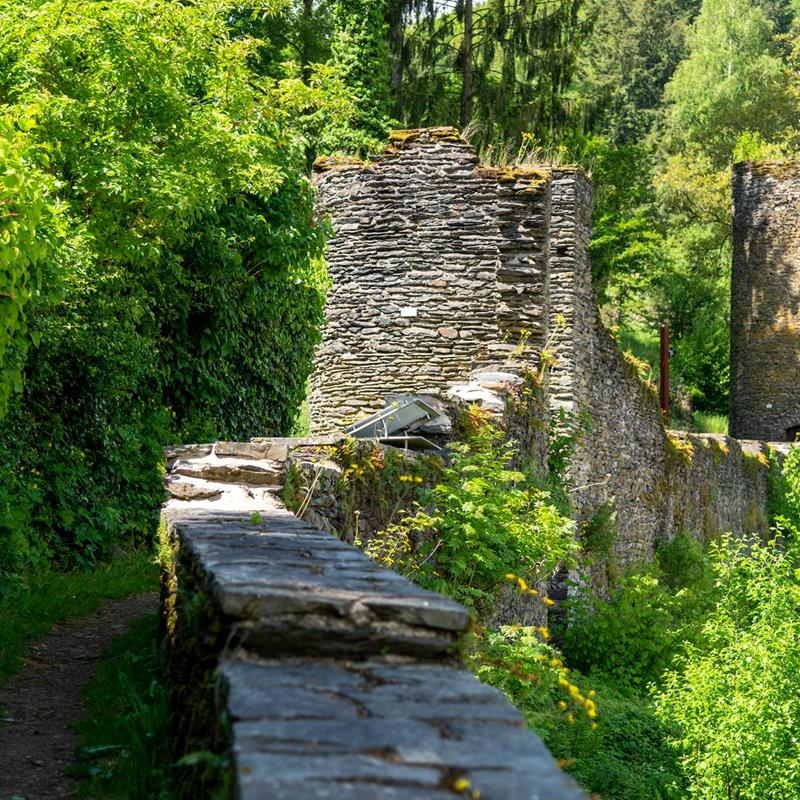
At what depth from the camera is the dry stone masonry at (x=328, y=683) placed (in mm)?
2432

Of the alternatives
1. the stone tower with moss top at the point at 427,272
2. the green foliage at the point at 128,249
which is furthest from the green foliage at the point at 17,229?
the stone tower with moss top at the point at 427,272

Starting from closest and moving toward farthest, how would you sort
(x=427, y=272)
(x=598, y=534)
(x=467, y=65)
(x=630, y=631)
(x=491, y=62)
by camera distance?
1. (x=630, y=631)
2. (x=427, y=272)
3. (x=598, y=534)
4. (x=467, y=65)
5. (x=491, y=62)

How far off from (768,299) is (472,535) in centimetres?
2633

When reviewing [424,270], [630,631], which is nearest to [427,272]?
[424,270]

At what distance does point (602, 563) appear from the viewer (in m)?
17.0

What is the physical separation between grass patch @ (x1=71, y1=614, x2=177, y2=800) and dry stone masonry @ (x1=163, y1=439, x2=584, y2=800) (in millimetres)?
227

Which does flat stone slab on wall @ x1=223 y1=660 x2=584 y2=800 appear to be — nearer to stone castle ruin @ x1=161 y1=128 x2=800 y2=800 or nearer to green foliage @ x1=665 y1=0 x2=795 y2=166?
stone castle ruin @ x1=161 y1=128 x2=800 y2=800

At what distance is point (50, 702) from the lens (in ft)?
19.2

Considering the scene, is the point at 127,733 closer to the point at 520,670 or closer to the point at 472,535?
the point at 520,670

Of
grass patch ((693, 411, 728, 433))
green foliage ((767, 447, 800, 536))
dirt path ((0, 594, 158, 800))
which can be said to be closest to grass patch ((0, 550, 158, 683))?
dirt path ((0, 594, 158, 800))

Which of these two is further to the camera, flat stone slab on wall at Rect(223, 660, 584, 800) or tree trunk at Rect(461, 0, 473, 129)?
tree trunk at Rect(461, 0, 473, 129)

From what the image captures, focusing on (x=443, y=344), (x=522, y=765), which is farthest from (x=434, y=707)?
(x=443, y=344)

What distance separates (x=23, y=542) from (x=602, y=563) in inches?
404

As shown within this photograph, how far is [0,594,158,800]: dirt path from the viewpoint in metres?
4.61
